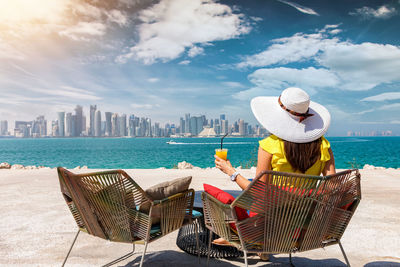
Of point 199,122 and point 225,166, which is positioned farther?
point 199,122

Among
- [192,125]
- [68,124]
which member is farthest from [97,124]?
[192,125]

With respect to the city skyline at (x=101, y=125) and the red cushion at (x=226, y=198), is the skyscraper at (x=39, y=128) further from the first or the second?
the red cushion at (x=226, y=198)

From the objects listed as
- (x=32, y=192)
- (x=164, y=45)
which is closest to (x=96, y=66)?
(x=164, y=45)

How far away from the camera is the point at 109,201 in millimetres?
1873

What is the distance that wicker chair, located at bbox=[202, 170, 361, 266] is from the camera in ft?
5.24

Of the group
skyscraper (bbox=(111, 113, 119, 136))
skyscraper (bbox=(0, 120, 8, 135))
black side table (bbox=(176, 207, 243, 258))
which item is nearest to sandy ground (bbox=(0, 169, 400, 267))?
black side table (bbox=(176, 207, 243, 258))

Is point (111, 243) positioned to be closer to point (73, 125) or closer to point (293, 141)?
point (293, 141)

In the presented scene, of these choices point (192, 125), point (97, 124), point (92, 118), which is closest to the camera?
point (192, 125)

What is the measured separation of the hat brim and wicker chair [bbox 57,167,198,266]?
79cm

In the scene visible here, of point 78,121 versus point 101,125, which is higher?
point 78,121

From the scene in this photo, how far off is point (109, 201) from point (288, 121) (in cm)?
127

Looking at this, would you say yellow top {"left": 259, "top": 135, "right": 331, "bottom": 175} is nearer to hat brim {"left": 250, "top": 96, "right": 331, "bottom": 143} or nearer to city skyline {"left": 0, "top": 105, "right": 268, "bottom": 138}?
hat brim {"left": 250, "top": 96, "right": 331, "bottom": 143}

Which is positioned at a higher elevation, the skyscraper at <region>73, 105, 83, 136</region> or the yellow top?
the skyscraper at <region>73, 105, 83, 136</region>

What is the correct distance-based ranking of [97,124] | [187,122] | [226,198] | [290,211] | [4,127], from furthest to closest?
[4,127] < [97,124] < [187,122] < [226,198] < [290,211]
